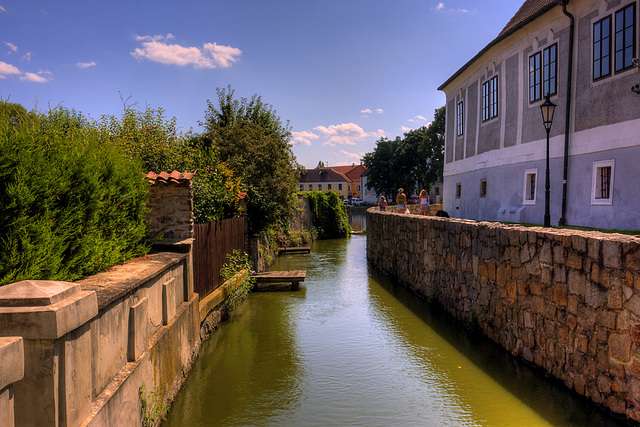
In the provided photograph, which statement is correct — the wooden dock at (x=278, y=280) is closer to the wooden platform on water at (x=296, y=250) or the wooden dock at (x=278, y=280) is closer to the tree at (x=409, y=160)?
the wooden platform on water at (x=296, y=250)

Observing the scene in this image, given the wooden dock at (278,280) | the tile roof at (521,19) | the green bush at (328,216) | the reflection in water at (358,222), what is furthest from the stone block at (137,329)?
the reflection in water at (358,222)

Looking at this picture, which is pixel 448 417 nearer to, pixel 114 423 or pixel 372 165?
pixel 114 423

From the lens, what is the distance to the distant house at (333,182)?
93.9m

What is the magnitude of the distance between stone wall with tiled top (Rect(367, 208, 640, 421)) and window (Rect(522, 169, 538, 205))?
695cm

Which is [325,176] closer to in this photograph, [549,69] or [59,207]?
[549,69]

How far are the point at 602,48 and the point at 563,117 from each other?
7.08ft

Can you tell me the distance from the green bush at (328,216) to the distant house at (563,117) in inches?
469

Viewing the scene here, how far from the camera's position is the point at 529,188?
53.5 ft

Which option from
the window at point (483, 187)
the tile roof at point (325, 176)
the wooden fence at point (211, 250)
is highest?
the tile roof at point (325, 176)

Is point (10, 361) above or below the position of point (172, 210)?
below

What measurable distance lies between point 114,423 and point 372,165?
2296 inches

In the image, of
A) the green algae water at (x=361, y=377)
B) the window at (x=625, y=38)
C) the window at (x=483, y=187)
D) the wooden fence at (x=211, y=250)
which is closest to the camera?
the green algae water at (x=361, y=377)

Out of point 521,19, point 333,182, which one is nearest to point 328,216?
point 521,19

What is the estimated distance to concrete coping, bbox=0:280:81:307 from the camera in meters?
2.90
